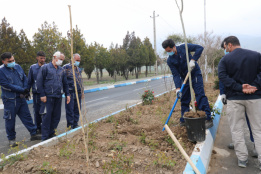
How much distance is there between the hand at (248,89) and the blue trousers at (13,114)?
160 inches

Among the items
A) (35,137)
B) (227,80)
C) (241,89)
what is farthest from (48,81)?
(241,89)

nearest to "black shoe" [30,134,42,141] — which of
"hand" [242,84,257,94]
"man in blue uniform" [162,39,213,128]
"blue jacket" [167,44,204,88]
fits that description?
"man in blue uniform" [162,39,213,128]

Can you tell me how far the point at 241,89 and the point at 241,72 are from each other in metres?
0.24

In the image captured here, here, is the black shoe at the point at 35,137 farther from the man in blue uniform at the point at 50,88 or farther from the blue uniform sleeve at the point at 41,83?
the blue uniform sleeve at the point at 41,83

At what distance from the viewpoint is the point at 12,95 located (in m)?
4.27

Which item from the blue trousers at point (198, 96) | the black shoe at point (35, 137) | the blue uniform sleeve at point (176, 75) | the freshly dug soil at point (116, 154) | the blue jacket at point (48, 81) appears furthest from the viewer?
the black shoe at point (35, 137)

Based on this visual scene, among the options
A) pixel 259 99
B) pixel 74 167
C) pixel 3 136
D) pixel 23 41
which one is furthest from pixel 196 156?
pixel 23 41

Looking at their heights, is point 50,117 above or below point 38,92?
below

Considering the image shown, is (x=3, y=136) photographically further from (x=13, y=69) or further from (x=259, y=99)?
(x=259, y=99)

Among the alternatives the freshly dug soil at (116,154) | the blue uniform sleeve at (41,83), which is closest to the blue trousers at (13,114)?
the blue uniform sleeve at (41,83)

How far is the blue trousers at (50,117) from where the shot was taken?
411 cm

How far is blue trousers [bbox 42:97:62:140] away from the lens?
4.11 meters

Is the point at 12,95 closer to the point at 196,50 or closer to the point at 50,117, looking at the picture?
the point at 50,117

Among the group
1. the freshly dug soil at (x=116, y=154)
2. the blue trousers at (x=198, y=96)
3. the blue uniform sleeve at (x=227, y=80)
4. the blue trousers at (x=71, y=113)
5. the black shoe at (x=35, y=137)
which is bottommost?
the black shoe at (x=35, y=137)
